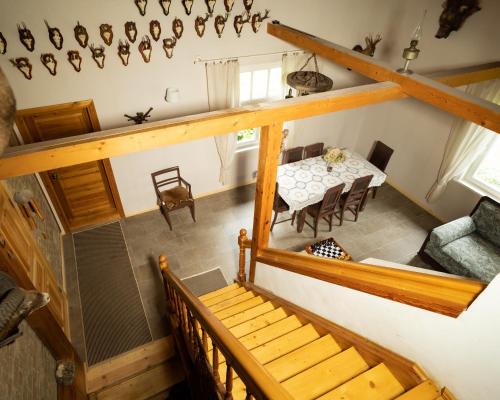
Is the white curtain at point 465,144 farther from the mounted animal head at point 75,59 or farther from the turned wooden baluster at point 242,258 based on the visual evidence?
the mounted animal head at point 75,59

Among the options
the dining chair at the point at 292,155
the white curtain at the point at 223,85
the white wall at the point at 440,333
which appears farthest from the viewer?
the dining chair at the point at 292,155

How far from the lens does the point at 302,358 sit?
2.14 metres

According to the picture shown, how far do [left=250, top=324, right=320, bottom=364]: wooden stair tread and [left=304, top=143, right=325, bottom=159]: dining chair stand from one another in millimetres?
3650

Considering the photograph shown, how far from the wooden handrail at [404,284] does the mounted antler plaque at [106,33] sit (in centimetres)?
334

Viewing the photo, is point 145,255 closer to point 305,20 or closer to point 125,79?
point 125,79

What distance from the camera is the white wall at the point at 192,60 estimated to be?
351 cm

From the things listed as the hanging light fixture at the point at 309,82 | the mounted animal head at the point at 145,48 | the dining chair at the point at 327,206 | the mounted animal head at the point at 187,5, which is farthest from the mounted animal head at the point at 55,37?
the dining chair at the point at 327,206

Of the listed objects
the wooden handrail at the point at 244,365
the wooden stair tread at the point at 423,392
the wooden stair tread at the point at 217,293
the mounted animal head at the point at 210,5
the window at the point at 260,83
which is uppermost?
the mounted animal head at the point at 210,5

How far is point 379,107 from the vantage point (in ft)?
19.7

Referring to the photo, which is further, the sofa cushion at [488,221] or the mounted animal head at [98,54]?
the sofa cushion at [488,221]

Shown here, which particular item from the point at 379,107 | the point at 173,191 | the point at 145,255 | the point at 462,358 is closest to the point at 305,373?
the point at 462,358

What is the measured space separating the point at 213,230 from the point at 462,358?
3.88 metres

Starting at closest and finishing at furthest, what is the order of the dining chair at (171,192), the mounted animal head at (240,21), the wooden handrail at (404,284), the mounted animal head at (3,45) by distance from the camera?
the wooden handrail at (404,284) < the mounted animal head at (3,45) < the mounted animal head at (240,21) < the dining chair at (171,192)

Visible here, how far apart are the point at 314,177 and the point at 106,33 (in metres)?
3.37
